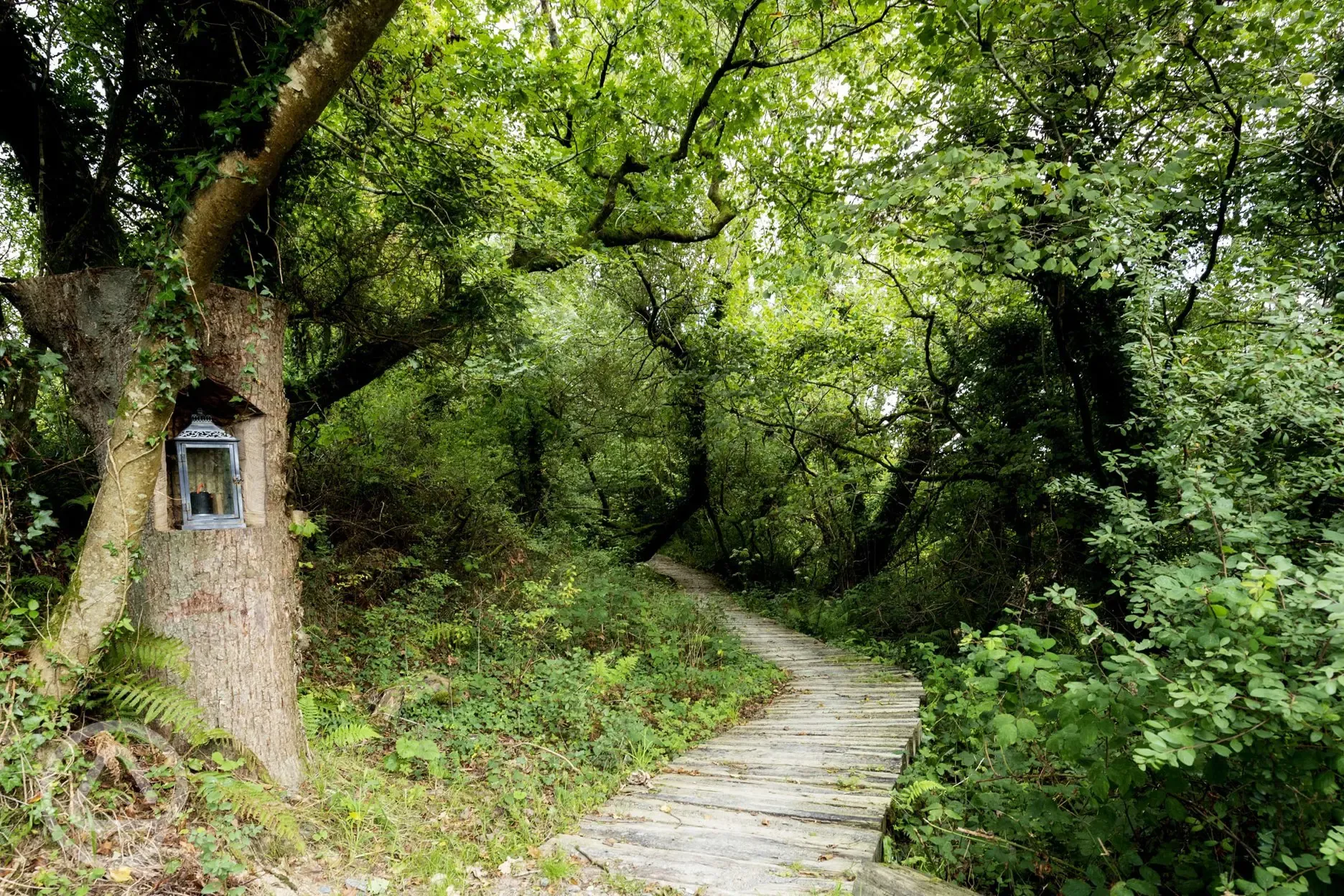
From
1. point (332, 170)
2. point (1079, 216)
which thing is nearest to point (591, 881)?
point (1079, 216)

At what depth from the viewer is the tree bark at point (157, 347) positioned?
3172 mm

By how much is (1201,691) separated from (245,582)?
5.15m

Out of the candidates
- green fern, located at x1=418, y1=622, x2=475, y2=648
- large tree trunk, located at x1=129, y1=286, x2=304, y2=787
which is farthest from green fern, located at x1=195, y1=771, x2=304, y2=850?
green fern, located at x1=418, y1=622, x2=475, y2=648

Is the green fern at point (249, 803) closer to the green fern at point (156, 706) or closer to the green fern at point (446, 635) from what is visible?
the green fern at point (156, 706)

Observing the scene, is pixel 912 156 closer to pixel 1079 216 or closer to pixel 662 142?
pixel 1079 216

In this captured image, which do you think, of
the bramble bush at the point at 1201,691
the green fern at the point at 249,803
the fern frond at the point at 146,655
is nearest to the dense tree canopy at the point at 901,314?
the bramble bush at the point at 1201,691

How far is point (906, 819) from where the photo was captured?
13.6 ft

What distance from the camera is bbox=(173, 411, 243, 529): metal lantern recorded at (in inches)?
144

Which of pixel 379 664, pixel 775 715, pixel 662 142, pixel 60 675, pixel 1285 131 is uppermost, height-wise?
pixel 662 142

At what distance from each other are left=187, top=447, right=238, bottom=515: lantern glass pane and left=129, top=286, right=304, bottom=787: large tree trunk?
96 mm

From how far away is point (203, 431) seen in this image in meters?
3.77

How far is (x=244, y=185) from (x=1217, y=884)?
616 cm

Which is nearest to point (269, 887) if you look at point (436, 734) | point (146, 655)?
point (146, 655)

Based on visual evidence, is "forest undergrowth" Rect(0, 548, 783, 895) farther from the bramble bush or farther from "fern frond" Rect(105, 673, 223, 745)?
the bramble bush
